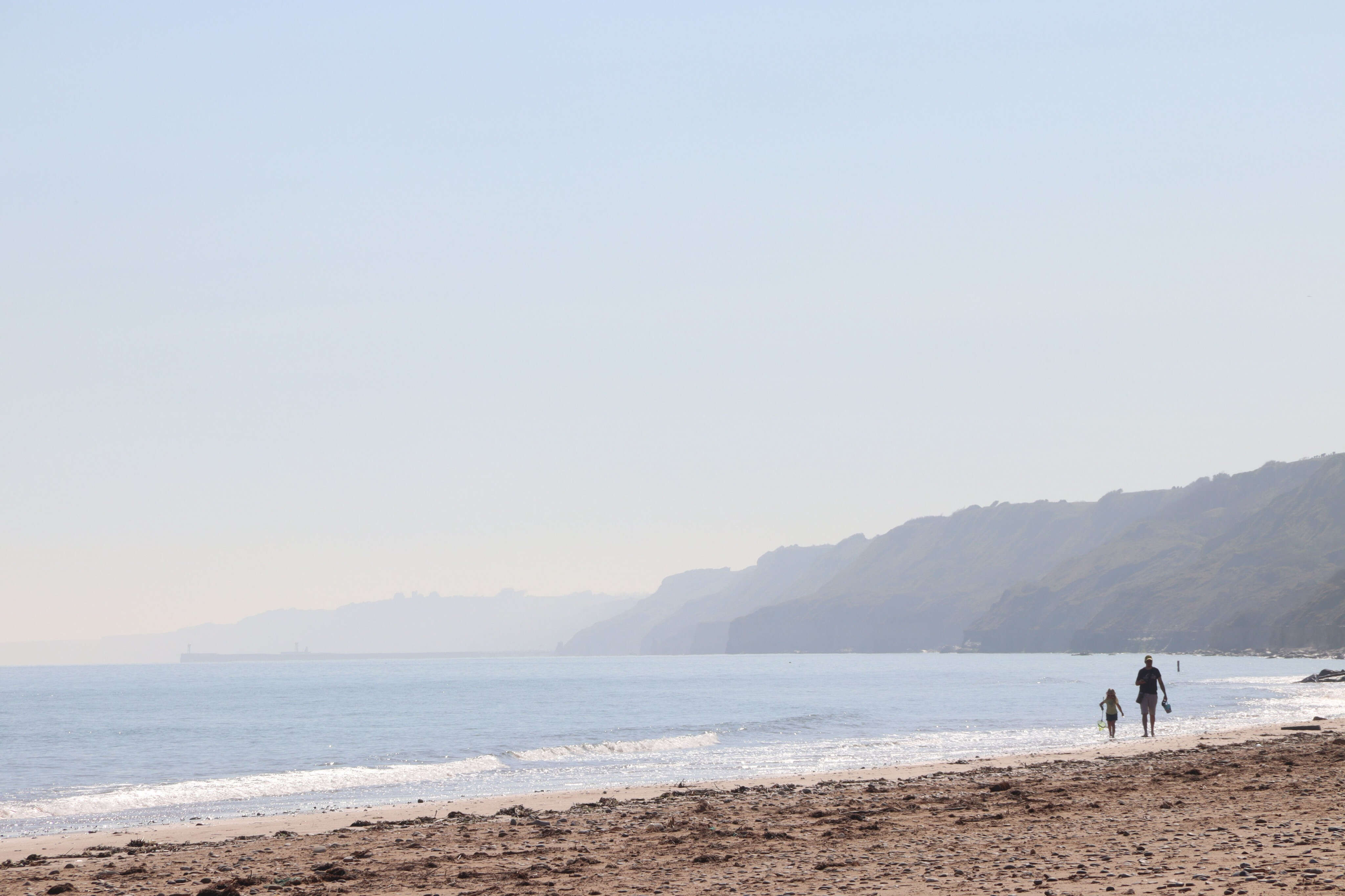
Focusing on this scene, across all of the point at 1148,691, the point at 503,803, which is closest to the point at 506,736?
the point at 1148,691

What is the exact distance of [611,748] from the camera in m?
36.3

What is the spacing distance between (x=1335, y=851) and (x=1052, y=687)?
7806cm

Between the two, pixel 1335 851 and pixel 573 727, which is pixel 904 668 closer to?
pixel 573 727

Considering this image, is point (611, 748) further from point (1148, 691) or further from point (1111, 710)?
point (1148, 691)

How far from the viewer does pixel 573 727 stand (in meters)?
48.7

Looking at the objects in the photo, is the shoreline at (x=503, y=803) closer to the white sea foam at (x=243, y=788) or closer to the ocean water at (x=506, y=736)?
the ocean water at (x=506, y=736)

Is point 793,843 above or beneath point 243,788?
above

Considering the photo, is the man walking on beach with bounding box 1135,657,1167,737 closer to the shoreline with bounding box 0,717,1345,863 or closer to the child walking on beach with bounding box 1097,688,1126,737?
the child walking on beach with bounding box 1097,688,1126,737

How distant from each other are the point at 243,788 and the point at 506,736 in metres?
17.9

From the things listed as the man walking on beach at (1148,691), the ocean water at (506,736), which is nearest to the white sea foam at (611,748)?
the ocean water at (506,736)

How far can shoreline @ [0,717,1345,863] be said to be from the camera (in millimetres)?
16344

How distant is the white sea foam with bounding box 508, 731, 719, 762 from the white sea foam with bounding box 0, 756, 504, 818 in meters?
1.99

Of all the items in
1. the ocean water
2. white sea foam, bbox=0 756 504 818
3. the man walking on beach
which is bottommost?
the ocean water

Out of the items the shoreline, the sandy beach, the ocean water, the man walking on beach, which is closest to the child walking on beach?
the man walking on beach
